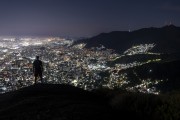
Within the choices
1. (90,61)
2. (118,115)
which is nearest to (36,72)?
(118,115)

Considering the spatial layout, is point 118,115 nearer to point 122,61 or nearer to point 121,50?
point 122,61

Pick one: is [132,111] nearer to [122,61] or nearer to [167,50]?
[122,61]

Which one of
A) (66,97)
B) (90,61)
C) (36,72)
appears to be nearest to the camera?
(66,97)

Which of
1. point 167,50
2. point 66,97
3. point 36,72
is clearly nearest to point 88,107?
point 66,97

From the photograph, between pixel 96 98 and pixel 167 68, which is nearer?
pixel 96 98

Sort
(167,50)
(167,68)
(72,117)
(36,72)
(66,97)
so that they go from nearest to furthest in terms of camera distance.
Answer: (72,117), (66,97), (36,72), (167,68), (167,50)

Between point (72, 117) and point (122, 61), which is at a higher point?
point (72, 117)
